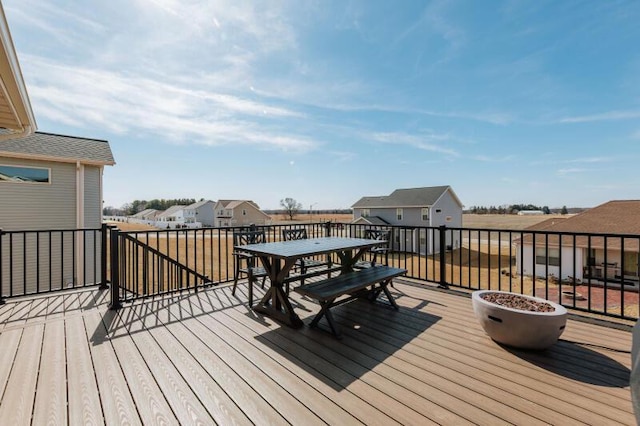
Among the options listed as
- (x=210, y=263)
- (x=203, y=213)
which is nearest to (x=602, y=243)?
(x=210, y=263)

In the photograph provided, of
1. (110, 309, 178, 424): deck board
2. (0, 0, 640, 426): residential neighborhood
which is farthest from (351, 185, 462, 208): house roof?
(110, 309, 178, 424): deck board

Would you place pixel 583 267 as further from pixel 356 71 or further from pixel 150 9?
pixel 150 9

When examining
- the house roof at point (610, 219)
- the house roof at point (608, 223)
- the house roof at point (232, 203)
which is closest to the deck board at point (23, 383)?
the house roof at point (608, 223)

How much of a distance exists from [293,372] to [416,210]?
23079 mm

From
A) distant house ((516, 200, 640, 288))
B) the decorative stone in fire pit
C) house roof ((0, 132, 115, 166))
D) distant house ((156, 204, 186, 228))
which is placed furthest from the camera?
distant house ((156, 204, 186, 228))

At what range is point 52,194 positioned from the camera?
8.73 m

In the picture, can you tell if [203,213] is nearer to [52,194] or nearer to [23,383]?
[52,194]

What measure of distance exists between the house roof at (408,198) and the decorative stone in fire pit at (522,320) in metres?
21.2

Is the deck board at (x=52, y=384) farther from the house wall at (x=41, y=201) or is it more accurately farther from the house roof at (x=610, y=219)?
the house roof at (x=610, y=219)

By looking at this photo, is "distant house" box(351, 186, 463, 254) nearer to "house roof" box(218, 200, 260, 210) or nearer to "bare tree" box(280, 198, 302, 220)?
"house roof" box(218, 200, 260, 210)

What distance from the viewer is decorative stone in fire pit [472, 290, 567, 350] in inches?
84.1

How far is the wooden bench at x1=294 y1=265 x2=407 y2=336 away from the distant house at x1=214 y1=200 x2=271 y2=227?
36287 millimetres

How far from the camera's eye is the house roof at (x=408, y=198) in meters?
22.9

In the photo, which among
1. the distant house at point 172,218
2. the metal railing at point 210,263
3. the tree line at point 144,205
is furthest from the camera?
the tree line at point 144,205
